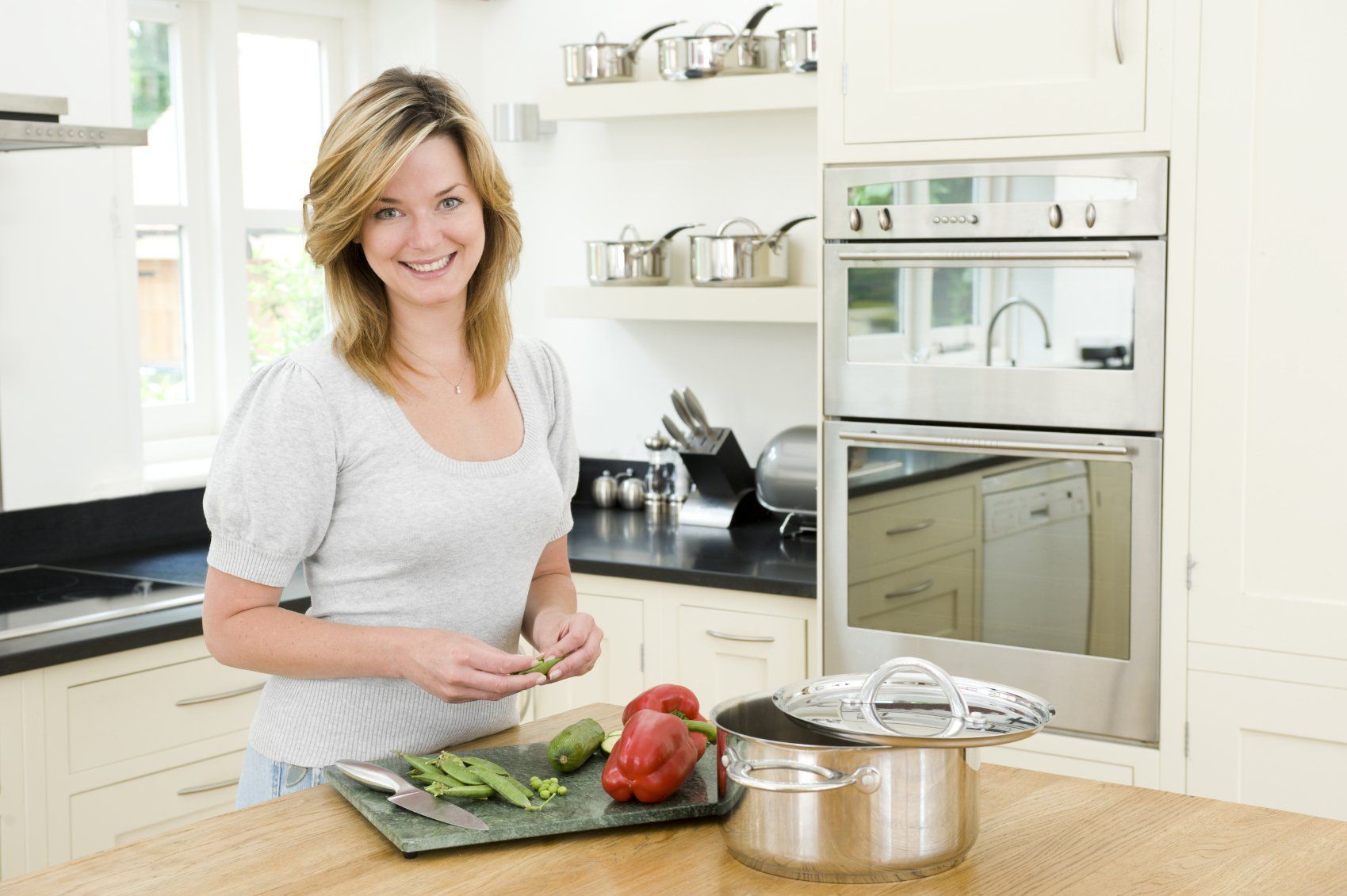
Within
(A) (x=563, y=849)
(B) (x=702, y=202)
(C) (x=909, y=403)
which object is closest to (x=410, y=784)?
(A) (x=563, y=849)

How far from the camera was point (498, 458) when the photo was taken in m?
1.70

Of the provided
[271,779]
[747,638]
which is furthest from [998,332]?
[271,779]

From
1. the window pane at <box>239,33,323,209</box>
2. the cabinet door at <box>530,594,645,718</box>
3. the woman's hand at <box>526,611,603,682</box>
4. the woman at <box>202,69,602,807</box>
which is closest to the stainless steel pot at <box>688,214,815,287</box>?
the cabinet door at <box>530,594,645,718</box>

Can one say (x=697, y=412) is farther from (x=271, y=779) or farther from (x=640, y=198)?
(x=271, y=779)

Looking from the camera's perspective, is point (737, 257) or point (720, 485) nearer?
point (737, 257)

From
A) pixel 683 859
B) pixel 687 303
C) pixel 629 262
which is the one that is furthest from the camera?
pixel 629 262

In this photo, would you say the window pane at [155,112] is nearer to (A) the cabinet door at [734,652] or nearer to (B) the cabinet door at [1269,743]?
(A) the cabinet door at [734,652]

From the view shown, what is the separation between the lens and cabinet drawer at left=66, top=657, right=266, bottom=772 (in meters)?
2.47

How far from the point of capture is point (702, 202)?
11.8ft

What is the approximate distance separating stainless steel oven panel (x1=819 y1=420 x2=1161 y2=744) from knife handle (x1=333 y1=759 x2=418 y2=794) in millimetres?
1461

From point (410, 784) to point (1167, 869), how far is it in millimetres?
740

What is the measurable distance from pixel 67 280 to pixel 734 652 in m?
1.61

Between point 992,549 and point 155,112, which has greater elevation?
point 155,112

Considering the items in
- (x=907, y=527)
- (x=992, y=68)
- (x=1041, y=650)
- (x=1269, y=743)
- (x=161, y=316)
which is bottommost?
(x=1269, y=743)
